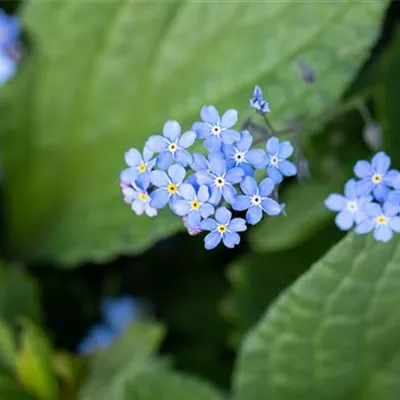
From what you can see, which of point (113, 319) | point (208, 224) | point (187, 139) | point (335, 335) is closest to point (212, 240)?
point (208, 224)

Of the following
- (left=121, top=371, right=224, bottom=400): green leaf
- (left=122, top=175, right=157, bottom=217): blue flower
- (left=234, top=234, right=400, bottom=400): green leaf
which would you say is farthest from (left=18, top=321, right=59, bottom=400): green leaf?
(left=122, top=175, right=157, bottom=217): blue flower

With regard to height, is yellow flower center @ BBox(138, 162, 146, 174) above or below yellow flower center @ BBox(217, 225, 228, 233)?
above

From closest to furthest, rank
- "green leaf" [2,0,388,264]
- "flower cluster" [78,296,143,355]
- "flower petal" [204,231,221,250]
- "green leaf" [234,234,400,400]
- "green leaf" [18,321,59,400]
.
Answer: "flower petal" [204,231,221,250], "green leaf" [234,234,400,400], "green leaf" [2,0,388,264], "green leaf" [18,321,59,400], "flower cluster" [78,296,143,355]

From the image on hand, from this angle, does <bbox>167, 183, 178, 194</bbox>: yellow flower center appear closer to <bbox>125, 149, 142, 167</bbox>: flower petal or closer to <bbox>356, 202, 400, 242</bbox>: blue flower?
<bbox>125, 149, 142, 167</bbox>: flower petal

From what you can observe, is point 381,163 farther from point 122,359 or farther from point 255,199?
point 122,359

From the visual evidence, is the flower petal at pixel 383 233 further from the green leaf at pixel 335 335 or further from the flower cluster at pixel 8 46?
the flower cluster at pixel 8 46

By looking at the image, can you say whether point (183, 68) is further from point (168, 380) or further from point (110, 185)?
point (168, 380)
